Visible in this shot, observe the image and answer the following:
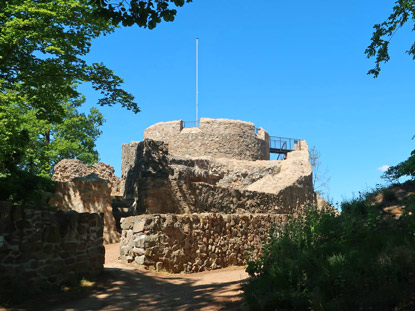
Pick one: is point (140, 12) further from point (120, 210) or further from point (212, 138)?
point (212, 138)

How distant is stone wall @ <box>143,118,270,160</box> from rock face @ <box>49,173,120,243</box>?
16606mm

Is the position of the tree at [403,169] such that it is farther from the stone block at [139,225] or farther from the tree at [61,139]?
the tree at [61,139]

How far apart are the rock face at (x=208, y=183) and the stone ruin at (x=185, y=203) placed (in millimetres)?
38

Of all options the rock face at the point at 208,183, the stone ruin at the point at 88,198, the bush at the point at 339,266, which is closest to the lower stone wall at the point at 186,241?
the bush at the point at 339,266

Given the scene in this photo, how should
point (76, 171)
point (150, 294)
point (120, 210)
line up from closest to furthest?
point (150, 294) < point (120, 210) < point (76, 171)

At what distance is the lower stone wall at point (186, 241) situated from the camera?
1073 cm

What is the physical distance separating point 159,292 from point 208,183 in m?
13.0

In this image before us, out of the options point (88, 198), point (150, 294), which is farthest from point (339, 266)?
point (88, 198)

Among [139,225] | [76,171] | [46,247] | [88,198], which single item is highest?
[76,171]

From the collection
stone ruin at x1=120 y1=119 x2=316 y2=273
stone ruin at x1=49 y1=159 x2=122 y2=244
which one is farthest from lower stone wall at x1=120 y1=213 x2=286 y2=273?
stone ruin at x1=49 y1=159 x2=122 y2=244

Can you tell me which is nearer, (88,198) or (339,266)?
(339,266)

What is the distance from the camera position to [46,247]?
845cm

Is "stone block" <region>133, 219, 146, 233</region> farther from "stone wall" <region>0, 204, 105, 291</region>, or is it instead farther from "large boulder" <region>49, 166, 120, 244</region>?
"large boulder" <region>49, 166, 120, 244</region>

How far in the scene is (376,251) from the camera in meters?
A: 6.08
